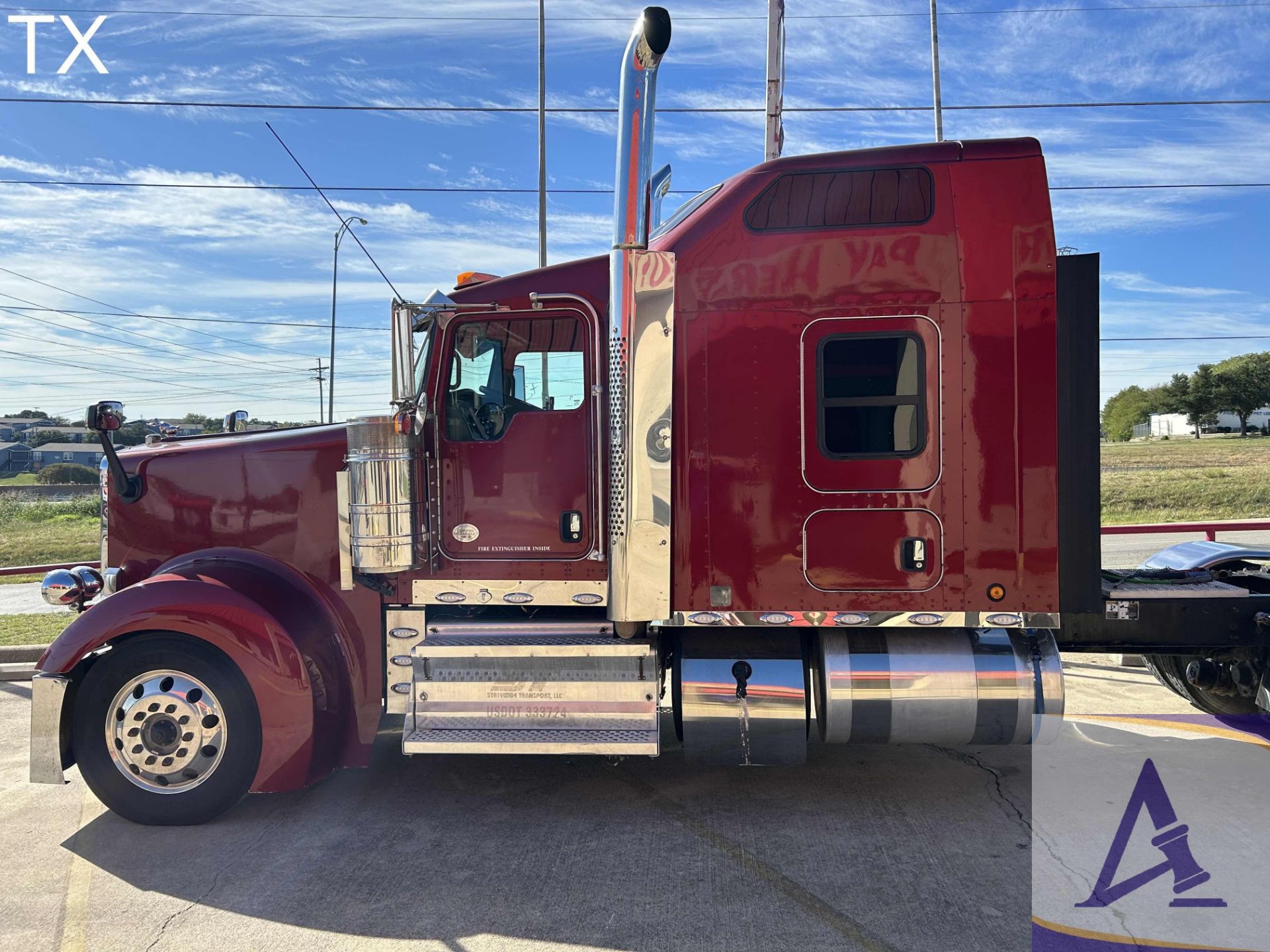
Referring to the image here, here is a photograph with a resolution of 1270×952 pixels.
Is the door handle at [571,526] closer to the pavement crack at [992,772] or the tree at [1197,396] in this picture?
the pavement crack at [992,772]

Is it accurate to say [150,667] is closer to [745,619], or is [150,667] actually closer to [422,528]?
[422,528]

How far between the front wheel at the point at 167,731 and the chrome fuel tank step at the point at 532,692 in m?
0.87

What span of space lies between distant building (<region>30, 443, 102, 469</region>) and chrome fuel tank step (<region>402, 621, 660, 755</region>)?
91208 millimetres

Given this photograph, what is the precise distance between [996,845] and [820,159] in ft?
11.2

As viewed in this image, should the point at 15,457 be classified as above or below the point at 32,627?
above

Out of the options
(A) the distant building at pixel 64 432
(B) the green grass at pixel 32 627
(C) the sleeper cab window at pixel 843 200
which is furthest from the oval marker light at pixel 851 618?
(A) the distant building at pixel 64 432

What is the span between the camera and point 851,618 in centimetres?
439

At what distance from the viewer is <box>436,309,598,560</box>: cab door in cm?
466

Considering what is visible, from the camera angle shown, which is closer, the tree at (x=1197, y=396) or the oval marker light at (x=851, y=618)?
the oval marker light at (x=851, y=618)

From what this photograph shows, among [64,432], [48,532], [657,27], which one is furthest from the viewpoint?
[64,432]

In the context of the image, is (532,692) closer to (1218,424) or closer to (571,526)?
(571,526)

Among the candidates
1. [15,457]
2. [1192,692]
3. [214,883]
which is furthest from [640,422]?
[15,457]

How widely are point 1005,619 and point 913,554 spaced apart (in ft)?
1.81

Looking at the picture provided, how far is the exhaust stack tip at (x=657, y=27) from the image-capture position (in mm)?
3861
